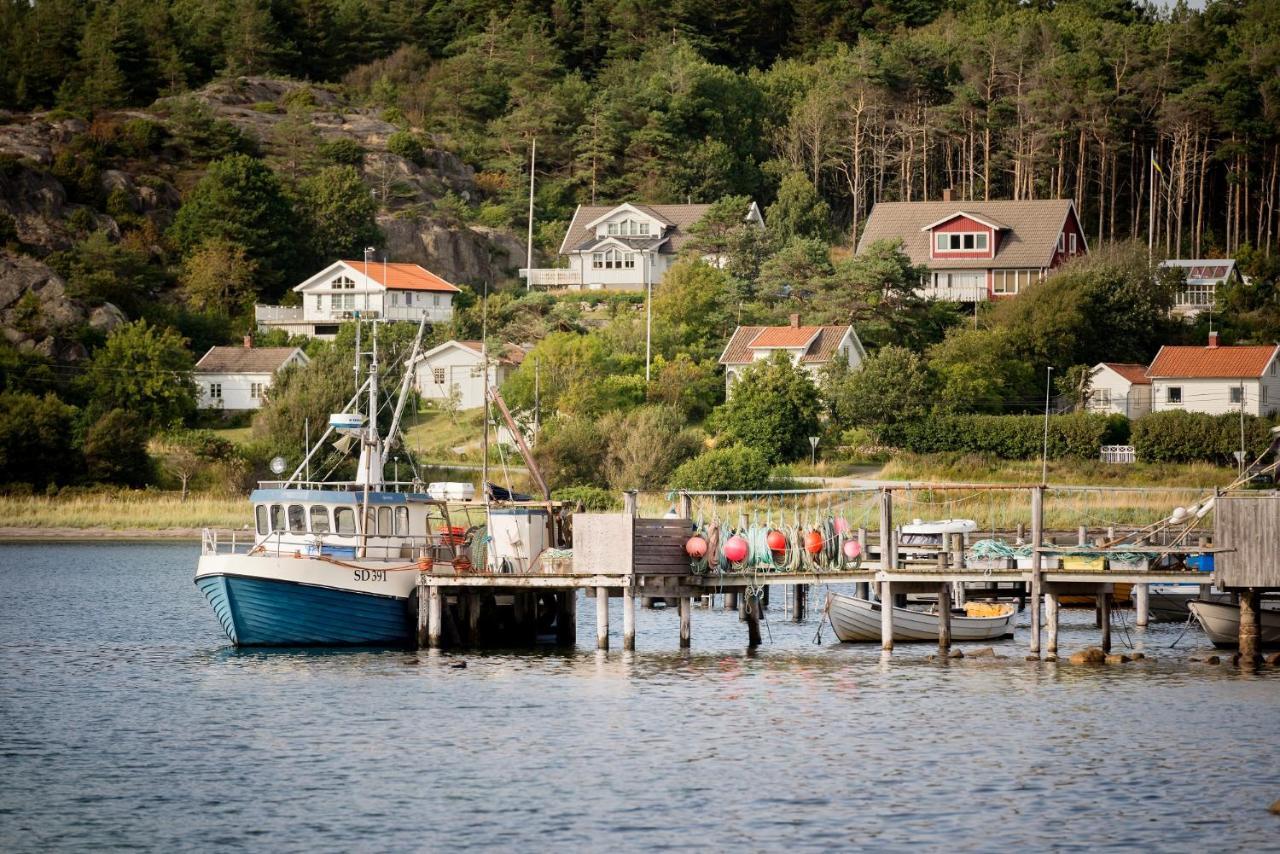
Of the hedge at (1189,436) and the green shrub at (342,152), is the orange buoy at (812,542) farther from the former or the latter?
the green shrub at (342,152)

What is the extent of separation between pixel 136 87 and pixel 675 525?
380 feet

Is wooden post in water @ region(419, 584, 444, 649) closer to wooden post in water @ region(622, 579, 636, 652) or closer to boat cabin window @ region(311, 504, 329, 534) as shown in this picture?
boat cabin window @ region(311, 504, 329, 534)

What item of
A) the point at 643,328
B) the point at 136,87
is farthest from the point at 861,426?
the point at 136,87

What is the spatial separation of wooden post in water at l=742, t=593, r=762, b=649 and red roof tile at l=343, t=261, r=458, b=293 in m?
68.2

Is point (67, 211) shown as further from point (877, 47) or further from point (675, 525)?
point (675, 525)

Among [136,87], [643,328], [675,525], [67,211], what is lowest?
[675,525]

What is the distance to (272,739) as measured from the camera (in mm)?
34406

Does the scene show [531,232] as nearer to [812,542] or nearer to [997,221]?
[997,221]

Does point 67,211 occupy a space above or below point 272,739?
above

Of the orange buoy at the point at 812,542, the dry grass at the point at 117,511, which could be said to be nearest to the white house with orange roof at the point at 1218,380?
the dry grass at the point at 117,511

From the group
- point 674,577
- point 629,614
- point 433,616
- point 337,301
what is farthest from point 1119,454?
point 337,301

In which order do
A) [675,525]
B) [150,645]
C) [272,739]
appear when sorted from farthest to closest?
[150,645] → [675,525] → [272,739]

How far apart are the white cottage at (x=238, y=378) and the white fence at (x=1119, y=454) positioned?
142ft

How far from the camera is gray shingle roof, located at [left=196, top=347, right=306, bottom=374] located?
102 meters
